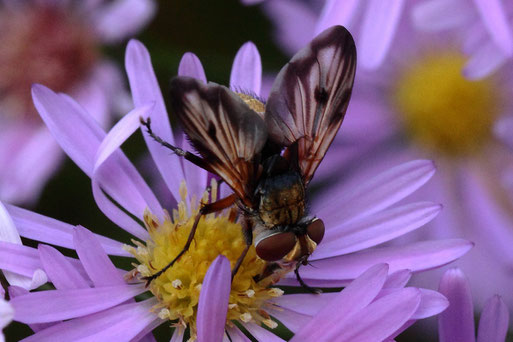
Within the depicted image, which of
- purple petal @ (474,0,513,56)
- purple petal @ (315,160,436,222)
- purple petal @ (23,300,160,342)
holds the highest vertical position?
purple petal @ (474,0,513,56)

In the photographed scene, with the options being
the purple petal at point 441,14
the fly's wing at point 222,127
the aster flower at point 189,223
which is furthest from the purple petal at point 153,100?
the purple petal at point 441,14

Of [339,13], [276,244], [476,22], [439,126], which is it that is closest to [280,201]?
[276,244]

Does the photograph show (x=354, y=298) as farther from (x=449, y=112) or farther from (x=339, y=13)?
(x=449, y=112)

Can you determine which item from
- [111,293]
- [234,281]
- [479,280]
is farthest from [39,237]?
[479,280]

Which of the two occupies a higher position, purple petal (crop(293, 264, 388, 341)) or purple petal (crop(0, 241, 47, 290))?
purple petal (crop(0, 241, 47, 290))

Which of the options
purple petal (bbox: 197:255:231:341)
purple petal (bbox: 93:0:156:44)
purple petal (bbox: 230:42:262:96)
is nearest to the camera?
purple petal (bbox: 197:255:231:341)

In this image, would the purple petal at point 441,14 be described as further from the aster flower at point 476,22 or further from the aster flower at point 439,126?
the aster flower at point 439,126

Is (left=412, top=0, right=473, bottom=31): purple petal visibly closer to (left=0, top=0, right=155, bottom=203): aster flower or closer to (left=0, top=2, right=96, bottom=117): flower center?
(left=0, top=0, right=155, bottom=203): aster flower

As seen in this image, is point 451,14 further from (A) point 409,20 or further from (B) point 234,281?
(B) point 234,281

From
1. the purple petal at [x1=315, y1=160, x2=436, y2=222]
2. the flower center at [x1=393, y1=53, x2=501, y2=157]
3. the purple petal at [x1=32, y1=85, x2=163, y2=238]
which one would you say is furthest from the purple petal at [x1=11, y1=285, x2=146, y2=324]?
the flower center at [x1=393, y1=53, x2=501, y2=157]
